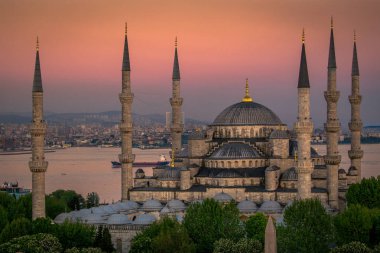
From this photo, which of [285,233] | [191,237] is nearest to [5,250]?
[191,237]

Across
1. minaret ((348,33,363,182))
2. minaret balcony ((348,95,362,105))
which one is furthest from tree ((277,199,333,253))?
minaret balcony ((348,95,362,105))

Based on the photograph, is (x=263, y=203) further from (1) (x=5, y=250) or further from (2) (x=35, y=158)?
(1) (x=5, y=250)

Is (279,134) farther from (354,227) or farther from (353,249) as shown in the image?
(353,249)

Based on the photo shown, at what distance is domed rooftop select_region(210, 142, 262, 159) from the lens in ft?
136

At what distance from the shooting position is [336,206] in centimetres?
3816

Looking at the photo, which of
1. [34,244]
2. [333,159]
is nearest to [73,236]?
[34,244]

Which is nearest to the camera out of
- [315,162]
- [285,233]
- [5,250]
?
[5,250]

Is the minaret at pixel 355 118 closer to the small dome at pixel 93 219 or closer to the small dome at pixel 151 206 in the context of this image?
the small dome at pixel 151 206

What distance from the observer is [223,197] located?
38750mm

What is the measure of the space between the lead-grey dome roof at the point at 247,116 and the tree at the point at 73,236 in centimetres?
1415

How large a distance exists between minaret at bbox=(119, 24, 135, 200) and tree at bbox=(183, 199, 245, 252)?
9.40m

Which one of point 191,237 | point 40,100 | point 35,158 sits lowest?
point 191,237

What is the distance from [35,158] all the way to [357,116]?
16848 millimetres

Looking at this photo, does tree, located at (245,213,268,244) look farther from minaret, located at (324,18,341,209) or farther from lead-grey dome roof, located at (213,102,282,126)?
lead-grey dome roof, located at (213,102,282,126)
